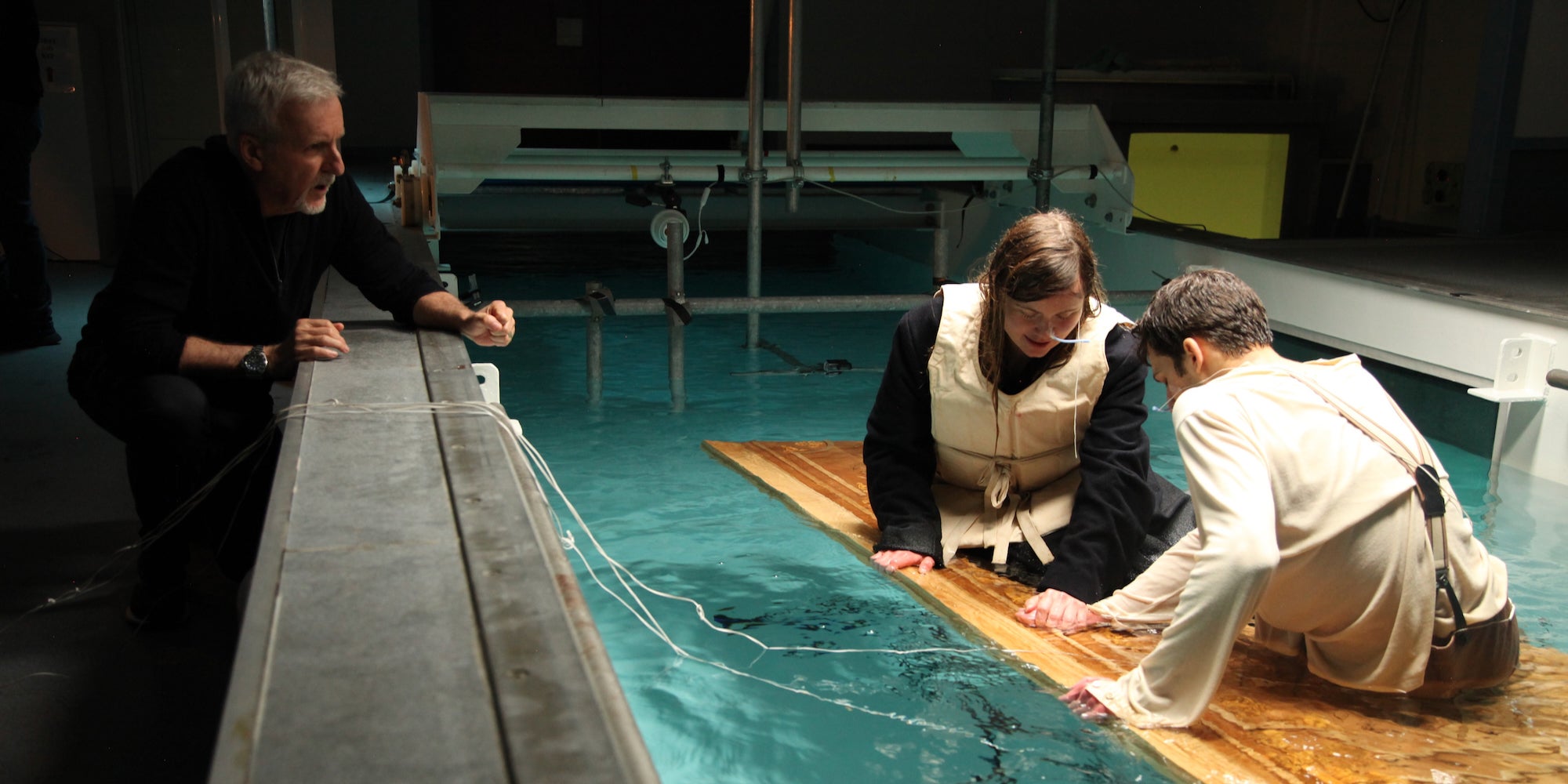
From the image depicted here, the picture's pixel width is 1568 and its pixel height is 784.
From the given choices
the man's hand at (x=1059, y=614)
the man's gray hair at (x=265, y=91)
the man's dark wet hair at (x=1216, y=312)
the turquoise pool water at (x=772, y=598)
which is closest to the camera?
the man's dark wet hair at (x=1216, y=312)

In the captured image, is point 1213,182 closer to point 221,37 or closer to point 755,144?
point 755,144

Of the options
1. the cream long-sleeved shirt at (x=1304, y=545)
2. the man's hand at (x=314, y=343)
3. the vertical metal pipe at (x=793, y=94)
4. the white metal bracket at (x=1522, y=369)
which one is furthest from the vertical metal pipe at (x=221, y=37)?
the white metal bracket at (x=1522, y=369)

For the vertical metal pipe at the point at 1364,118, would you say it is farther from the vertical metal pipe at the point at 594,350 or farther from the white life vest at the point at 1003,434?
the white life vest at the point at 1003,434

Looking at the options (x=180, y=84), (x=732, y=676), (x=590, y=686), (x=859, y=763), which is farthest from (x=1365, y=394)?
(x=180, y=84)

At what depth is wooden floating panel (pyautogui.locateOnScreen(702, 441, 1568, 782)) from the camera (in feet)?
5.42

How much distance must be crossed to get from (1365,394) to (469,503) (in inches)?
50.1

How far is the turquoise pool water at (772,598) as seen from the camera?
1.87 meters

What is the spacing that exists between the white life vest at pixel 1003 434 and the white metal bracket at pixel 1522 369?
5.82 feet

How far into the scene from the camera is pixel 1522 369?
3.52 m

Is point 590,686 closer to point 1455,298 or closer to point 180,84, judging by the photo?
point 1455,298

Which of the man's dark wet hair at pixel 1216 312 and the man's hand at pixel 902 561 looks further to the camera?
the man's hand at pixel 902 561

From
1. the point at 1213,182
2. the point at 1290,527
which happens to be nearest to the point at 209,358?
the point at 1290,527

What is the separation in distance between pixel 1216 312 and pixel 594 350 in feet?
9.55

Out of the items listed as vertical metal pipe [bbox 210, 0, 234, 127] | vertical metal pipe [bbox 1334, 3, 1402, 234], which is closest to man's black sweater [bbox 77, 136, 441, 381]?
vertical metal pipe [bbox 210, 0, 234, 127]
